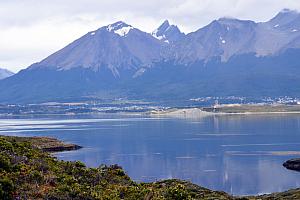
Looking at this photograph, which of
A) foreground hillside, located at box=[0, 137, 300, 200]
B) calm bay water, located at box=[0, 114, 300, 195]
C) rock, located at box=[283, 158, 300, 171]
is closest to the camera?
foreground hillside, located at box=[0, 137, 300, 200]

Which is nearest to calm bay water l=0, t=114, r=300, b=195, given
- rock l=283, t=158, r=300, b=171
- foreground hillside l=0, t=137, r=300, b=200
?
rock l=283, t=158, r=300, b=171

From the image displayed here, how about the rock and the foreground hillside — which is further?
the rock

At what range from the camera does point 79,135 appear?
19025cm

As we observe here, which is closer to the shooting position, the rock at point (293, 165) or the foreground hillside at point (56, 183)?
the foreground hillside at point (56, 183)

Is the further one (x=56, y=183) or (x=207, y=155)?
(x=207, y=155)

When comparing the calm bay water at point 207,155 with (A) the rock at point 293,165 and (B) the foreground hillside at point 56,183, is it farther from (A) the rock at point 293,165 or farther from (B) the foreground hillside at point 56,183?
(B) the foreground hillside at point 56,183

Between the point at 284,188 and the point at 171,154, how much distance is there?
5127 cm

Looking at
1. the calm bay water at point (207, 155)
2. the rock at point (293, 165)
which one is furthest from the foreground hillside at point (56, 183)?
the rock at point (293, 165)

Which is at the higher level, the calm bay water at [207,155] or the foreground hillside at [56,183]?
the foreground hillside at [56,183]

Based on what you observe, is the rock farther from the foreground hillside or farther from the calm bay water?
the foreground hillside

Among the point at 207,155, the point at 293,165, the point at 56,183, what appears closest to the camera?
the point at 56,183

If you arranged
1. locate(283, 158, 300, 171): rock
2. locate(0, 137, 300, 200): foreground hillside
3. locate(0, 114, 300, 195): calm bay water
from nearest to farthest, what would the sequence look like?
locate(0, 137, 300, 200): foreground hillside → locate(0, 114, 300, 195): calm bay water → locate(283, 158, 300, 171): rock

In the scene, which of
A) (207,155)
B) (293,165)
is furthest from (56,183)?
(207,155)

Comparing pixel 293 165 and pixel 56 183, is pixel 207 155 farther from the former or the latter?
pixel 56 183
